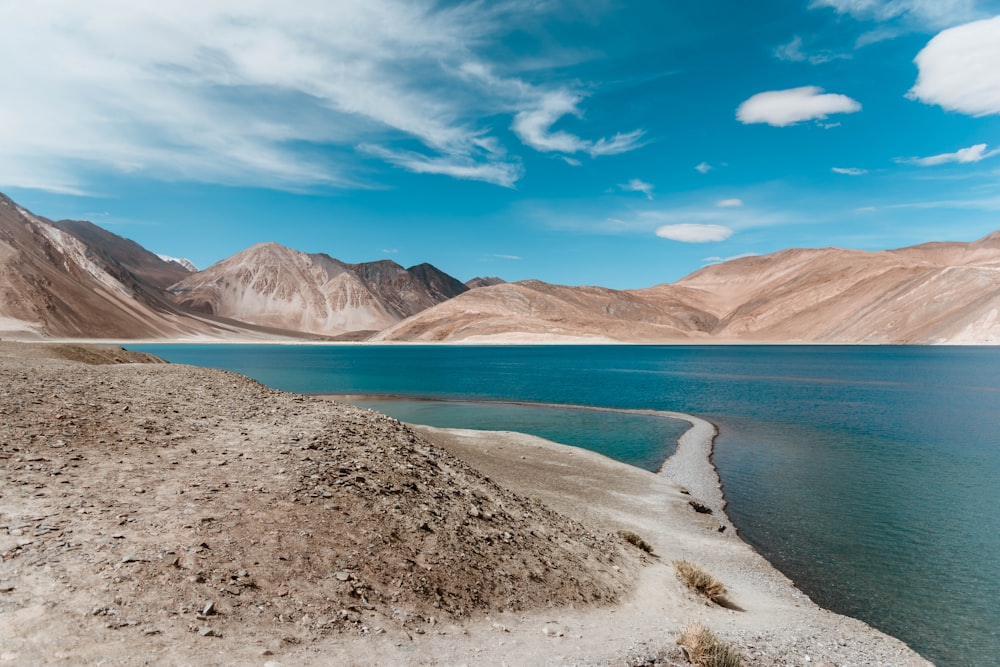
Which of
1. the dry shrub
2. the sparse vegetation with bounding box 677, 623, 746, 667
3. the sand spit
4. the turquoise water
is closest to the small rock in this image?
the sand spit

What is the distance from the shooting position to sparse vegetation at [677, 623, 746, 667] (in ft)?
27.8

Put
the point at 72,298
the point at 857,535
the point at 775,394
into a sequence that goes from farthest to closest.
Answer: the point at 72,298, the point at 775,394, the point at 857,535

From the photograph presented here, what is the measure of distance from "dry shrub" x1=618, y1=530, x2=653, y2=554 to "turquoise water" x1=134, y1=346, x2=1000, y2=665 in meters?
3.66

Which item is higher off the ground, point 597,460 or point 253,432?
point 253,432

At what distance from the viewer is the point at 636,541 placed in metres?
14.5

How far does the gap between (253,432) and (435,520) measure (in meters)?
5.98

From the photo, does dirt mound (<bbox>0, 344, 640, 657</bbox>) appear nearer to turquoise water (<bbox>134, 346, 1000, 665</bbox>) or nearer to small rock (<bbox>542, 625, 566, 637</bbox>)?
small rock (<bbox>542, 625, 566, 637</bbox>)

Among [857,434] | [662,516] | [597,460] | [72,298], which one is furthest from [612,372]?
[72,298]

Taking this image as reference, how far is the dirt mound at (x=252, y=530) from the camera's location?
Result: 7.61 meters

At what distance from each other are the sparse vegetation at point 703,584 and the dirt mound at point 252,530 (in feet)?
3.64

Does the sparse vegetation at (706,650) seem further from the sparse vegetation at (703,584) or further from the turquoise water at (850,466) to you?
the turquoise water at (850,466)

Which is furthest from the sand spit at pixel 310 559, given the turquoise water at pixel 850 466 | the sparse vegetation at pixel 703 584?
the turquoise water at pixel 850 466

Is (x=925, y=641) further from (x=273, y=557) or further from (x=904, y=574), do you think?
(x=273, y=557)

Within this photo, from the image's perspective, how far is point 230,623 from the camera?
7.45 meters
